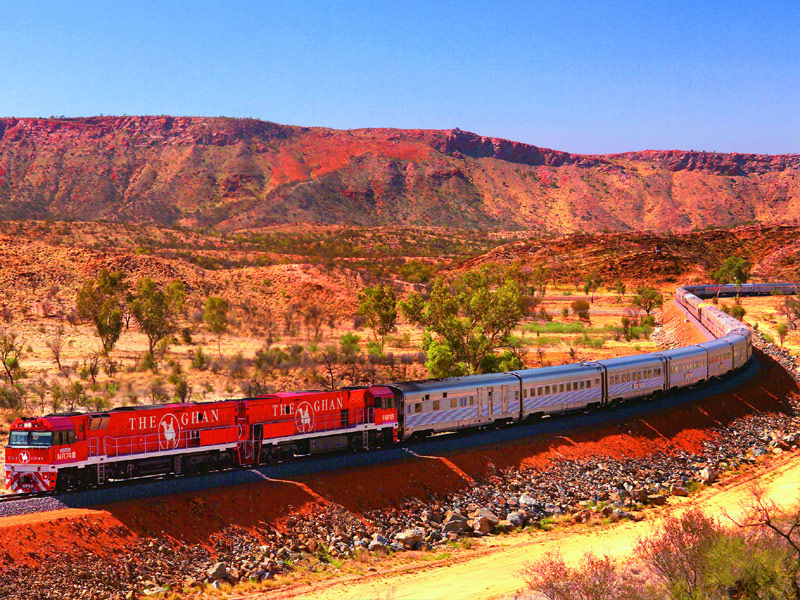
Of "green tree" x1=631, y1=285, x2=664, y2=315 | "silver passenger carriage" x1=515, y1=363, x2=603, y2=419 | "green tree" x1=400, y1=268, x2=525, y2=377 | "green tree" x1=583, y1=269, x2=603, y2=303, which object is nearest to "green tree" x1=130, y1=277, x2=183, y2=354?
"green tree" x1=400, y1=268, x2=525, y2=377

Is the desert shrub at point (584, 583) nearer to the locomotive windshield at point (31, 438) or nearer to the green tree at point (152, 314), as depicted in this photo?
the locomotive windshield at point (31, 438)

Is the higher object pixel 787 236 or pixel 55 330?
pixel 787 236

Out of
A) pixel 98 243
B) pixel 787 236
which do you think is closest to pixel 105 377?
pixel 98 243

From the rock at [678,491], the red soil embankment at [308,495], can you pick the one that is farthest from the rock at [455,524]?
the rock at [678,491]

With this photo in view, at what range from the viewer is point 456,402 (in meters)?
32.3

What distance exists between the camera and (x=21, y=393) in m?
41.5

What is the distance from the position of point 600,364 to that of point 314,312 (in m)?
44.5

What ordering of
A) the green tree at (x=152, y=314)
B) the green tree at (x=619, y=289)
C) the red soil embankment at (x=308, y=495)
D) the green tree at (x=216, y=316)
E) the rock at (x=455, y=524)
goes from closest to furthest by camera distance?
the red soil embankment at (x=308, y=495) < the rock at (x=455, y=524) < the green tree at (x=152, y=314) < the green tree at (x=216, y=316) < the green tree at (x=619, y=289)

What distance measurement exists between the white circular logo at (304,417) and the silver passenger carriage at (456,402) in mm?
3964

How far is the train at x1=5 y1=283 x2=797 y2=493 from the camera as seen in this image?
23.2 metres

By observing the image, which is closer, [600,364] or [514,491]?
[514,491]

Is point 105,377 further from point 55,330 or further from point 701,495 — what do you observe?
point 701,495

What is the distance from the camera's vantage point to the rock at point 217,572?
22203 mm

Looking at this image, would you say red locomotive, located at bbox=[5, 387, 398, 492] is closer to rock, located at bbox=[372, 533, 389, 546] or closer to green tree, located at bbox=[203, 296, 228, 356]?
rock, located at bbox=[372, 533, 389, 546]
